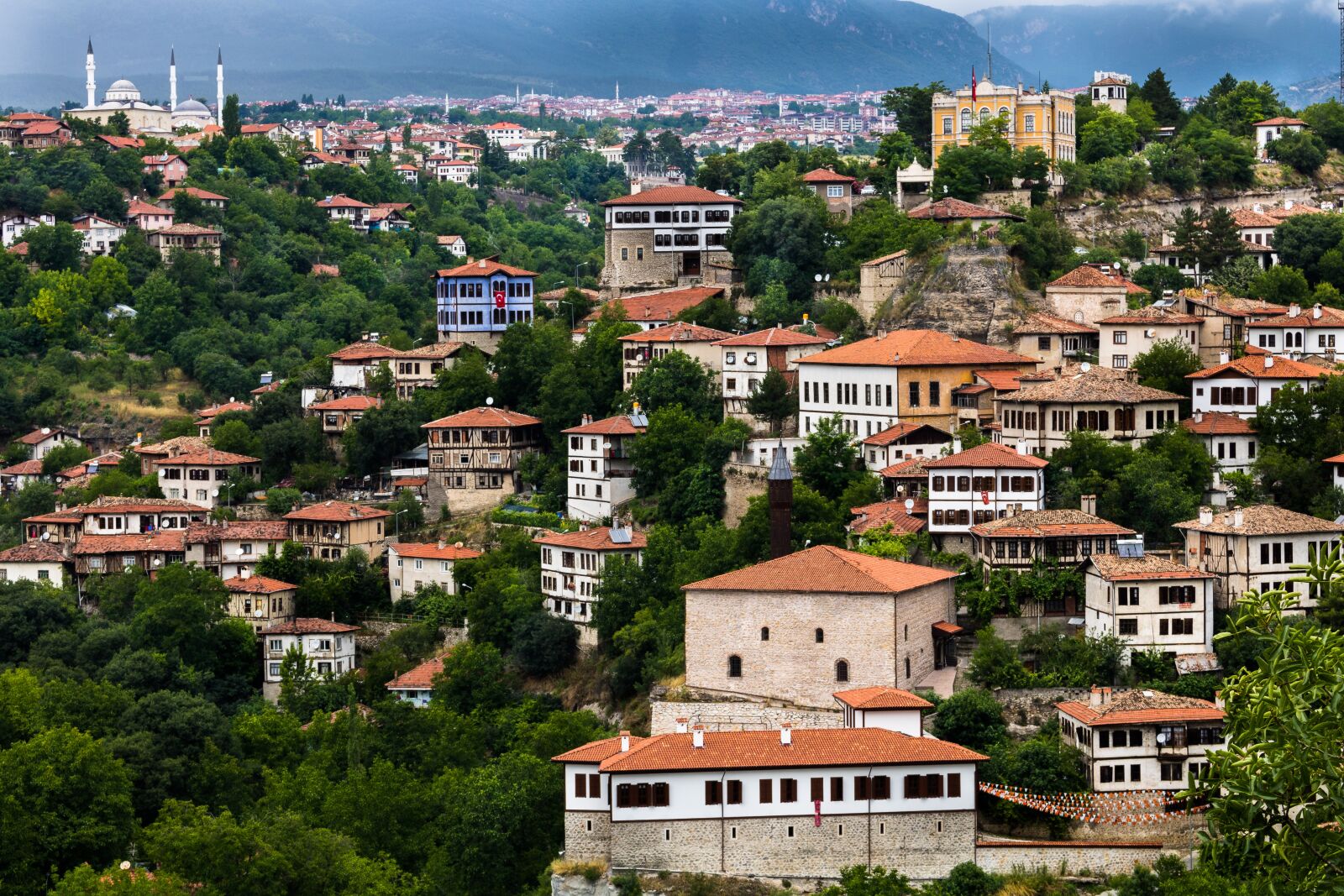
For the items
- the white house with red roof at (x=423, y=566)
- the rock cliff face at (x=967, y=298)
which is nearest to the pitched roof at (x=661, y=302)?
the rock cliff face at (x=967, y=298)

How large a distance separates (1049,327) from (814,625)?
740 inches

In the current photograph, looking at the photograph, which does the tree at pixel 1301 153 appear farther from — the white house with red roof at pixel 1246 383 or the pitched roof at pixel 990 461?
the pitched roof at pixel 990 461

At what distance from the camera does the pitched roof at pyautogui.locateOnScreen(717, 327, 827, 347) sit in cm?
6500

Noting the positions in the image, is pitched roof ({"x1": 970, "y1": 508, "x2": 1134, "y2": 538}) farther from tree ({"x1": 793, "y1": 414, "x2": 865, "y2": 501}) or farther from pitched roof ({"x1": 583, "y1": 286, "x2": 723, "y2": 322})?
pitched roof ({"x1": 583, "y1": 286, "x2": 723, "y2": 322})

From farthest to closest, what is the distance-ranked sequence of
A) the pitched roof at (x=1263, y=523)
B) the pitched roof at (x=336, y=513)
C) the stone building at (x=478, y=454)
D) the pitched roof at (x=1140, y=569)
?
the stone building at (x=478, y=454) < the pitched roof at (x=336, y=513) < the pitched roof at (x=1263, y=523) < the pitched roof at (x=1140, y=569)

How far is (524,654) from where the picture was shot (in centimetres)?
6050

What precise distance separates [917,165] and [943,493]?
1077 inches

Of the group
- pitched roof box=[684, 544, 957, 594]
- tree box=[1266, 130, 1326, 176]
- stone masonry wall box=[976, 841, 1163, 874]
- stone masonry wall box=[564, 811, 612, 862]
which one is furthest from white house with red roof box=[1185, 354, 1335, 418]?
tree box=[1266, 130, 1326, 176]

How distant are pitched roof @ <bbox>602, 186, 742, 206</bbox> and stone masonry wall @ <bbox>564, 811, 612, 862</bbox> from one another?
1451 inches

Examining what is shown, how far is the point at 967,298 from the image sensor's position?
222 ft

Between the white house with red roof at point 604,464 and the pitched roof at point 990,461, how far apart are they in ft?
46.5

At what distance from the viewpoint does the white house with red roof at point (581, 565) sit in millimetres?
60594

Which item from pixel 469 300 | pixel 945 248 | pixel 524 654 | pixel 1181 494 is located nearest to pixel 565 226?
pixel 469 300

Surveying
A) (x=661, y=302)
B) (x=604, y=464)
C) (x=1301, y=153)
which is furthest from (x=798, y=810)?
(x=1301, y=153)
